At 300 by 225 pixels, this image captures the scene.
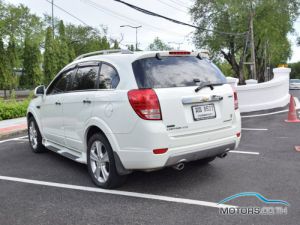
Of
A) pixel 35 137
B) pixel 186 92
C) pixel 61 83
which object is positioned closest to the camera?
pixel 186 92

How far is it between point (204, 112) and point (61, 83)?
9.05ft

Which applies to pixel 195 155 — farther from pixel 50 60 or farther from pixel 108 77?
pixel 50 60

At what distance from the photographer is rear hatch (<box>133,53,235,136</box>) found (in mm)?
4078

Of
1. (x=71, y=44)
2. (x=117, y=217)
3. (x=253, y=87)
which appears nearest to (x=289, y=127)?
(x=253, y=87)

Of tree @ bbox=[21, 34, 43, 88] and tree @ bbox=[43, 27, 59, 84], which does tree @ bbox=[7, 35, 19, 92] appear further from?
tree @ bbox=[21, 34, 43, 88]

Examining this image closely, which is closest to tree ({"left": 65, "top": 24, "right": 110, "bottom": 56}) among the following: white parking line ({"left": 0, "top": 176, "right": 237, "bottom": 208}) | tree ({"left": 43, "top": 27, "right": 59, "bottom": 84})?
tree ({"left": 43, "top": 27, "right": 59, "bottom": 84})

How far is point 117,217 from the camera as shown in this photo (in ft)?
12.0

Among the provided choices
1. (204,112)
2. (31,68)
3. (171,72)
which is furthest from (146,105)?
(31,68)

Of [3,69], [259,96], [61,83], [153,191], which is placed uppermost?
[3,69]

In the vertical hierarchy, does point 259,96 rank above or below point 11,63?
below

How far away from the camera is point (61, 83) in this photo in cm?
586

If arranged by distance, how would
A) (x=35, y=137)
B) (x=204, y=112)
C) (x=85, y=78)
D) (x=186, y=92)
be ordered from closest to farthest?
(x=186, y=92) → (x=204, y=112) → (x=85, y=78) → (x=35, y=137)

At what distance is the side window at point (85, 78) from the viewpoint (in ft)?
16.1

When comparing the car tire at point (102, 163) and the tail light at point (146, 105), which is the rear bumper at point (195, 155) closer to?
the tail light at point (146, 105)
